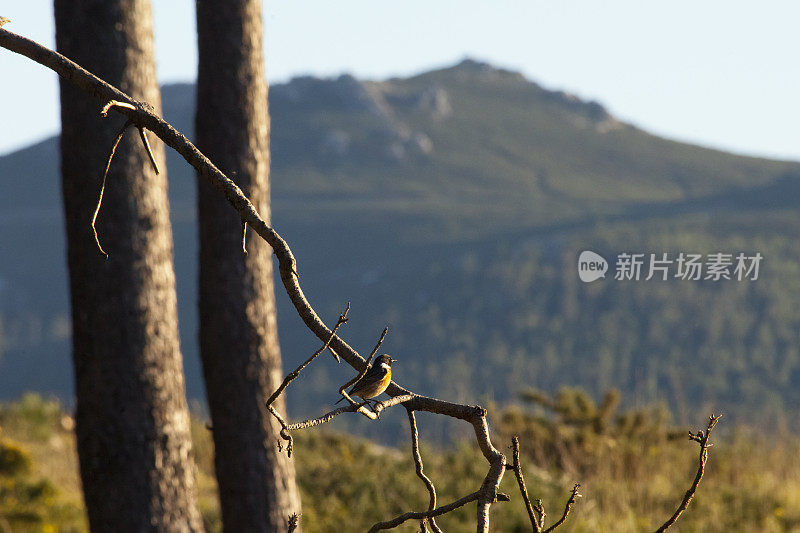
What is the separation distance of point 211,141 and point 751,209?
9847 cm

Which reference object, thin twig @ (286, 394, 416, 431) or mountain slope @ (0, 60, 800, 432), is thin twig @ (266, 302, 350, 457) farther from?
mountain slope @ (0, 60, 800, 432)

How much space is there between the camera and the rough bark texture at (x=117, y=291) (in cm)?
389

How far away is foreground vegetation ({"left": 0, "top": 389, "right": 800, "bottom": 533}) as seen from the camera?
22.2 feet

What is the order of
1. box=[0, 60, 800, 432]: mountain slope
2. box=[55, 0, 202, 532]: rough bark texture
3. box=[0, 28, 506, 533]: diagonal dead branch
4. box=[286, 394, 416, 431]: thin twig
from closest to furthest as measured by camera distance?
box=[286, 394, 416, 431]: thin twig < box=[0, 28, 506, 533]: diagonal dead branch < box=[55, 0, 202, 532]: rough bark texture < box=[0, 60, 800, 432]: mountain slope

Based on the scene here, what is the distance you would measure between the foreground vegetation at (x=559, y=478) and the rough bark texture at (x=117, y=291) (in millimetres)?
2783

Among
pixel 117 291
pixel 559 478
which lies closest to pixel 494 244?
pixel 559 478

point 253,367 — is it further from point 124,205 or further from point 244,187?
point 124,205

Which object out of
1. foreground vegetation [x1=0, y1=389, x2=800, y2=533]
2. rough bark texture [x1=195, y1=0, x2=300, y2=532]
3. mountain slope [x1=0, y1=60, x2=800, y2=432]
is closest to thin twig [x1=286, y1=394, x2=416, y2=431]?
rough bark texture [x1=195, y1=0, x2=300, y2=532]

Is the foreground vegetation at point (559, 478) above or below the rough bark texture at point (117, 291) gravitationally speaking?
below

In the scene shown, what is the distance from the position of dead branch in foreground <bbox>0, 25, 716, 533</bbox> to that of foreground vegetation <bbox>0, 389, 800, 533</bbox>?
516 cm

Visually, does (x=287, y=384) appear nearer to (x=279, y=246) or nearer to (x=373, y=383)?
(x=373, y=383)

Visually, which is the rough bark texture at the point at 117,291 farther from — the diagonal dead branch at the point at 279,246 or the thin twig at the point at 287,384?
the thin twig at the point at 287,384

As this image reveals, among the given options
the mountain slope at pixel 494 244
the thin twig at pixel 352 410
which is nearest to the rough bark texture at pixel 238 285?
the thin twig at pixel 352 410

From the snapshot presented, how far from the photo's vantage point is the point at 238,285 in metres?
4.76
